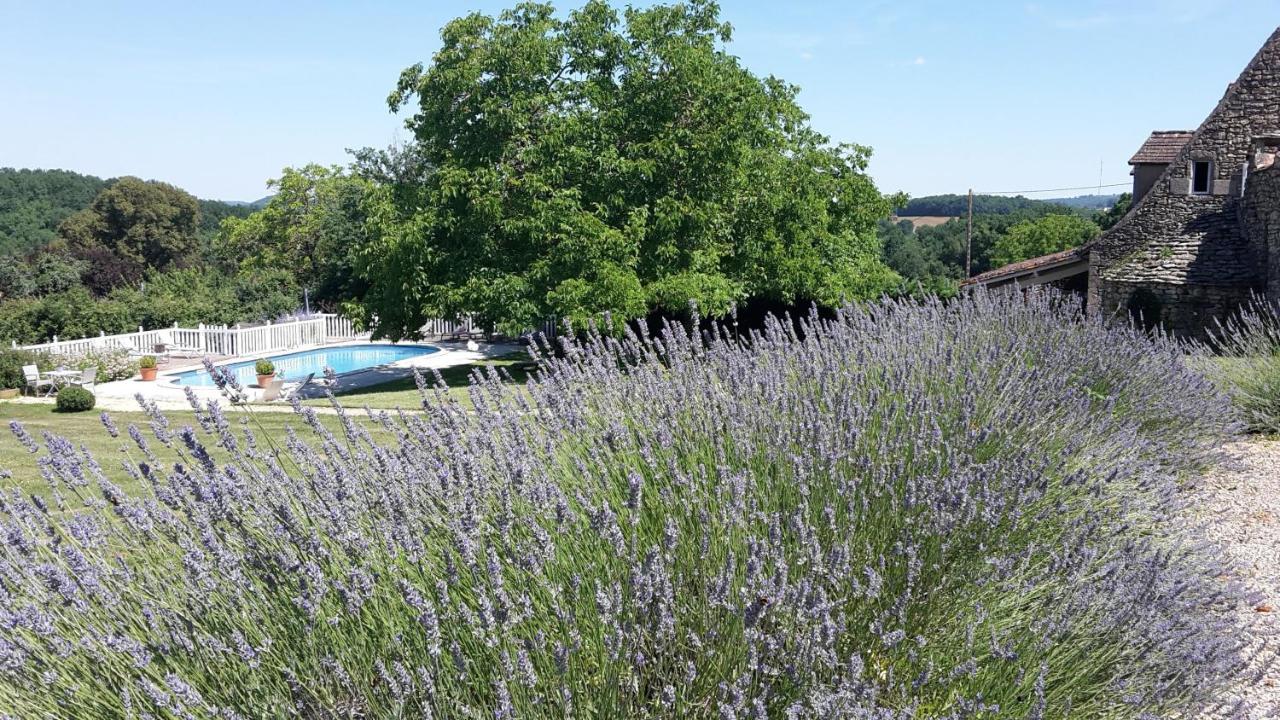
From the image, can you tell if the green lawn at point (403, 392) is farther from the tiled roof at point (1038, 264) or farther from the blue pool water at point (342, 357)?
the tiled roof at point (1038, 264)

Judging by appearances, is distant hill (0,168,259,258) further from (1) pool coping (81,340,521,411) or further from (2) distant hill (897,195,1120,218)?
(2) distant hill (897,195,1120,218)

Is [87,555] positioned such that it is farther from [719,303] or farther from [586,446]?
[719,303]

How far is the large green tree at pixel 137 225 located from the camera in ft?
156

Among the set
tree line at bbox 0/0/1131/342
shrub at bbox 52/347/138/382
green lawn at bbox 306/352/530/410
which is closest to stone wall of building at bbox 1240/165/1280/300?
tree line at bbox 0/0/1131/342

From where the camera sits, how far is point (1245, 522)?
4.77m

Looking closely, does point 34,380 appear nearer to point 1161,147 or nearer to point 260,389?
point 260,389

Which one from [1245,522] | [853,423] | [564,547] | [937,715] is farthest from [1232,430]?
[564,547]

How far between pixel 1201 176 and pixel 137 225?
49.2 meters

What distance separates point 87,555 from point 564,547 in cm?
128

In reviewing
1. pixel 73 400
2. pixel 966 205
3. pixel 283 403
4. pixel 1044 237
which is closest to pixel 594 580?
pixel 283 403

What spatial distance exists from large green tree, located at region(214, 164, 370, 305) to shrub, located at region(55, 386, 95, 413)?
16.3 meters

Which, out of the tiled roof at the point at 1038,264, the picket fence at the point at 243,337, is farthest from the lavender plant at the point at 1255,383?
the picket fence at the point at 243,337

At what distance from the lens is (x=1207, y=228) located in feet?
58.5

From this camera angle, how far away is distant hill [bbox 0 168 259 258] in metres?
52.6
